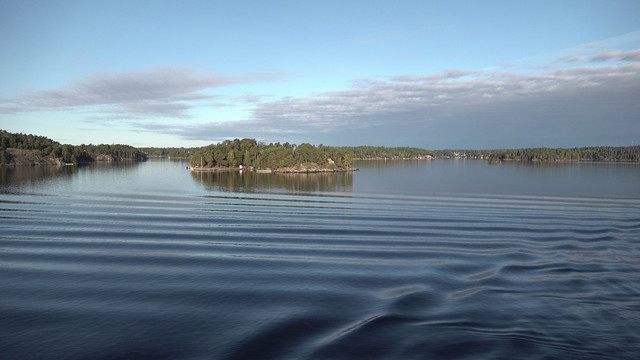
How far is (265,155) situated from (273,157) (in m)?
6.82

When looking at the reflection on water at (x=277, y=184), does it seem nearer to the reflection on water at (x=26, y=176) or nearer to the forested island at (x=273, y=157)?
the reflection on water at (x=26, y=176)

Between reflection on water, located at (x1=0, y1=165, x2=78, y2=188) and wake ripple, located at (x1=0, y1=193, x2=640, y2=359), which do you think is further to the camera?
reflection on water, located at (x1=0, y1=165, x2=78, y2=188)

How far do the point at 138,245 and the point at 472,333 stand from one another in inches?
660

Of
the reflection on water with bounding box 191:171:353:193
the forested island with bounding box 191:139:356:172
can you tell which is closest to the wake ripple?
the reflection on water with bounding box 191:171:353:193

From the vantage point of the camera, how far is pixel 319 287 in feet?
48.3

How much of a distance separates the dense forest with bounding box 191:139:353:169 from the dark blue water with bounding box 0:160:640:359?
80.6 metres

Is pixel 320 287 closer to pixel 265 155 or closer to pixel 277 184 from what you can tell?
pixel 277 184

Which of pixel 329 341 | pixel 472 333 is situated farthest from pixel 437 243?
pixel 329 341

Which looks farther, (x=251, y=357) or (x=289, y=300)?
(x=289, y=300)

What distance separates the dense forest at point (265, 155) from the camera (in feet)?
359

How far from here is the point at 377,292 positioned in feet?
46.6

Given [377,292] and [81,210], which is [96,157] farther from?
[377,292]

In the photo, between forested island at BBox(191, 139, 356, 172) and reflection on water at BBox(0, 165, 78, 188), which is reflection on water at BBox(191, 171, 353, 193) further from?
forested island at BBox(191, 139, 356, 172)

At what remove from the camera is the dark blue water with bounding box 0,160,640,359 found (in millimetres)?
10484
